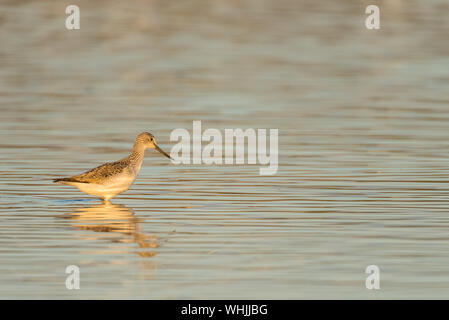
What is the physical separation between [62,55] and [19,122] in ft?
40.4

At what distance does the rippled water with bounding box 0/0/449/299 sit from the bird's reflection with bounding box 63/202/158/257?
0.15ft

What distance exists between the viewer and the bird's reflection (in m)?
15.1

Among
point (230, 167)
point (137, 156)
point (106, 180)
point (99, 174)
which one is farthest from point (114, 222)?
point (230, 167)

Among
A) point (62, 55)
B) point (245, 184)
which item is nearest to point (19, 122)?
point (245, 184)

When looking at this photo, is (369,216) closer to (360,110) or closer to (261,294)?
(261,294)

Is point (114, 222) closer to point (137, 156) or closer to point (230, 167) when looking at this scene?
point (137, 156)

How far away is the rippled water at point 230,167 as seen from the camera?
13.5 meters

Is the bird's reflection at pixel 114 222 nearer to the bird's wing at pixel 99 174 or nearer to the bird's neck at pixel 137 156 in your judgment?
the bird's wing at pixel 99 174

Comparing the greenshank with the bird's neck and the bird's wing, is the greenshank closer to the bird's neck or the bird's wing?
the bird's wing

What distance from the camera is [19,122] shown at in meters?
25.6

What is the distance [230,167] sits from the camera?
69.0 ft

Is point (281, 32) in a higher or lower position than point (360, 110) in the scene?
higher

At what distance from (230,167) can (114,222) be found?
493cm

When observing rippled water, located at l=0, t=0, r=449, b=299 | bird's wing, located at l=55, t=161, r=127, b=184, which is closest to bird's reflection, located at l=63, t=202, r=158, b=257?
rippled water, located at l=0, t=0, r=449, b=299
